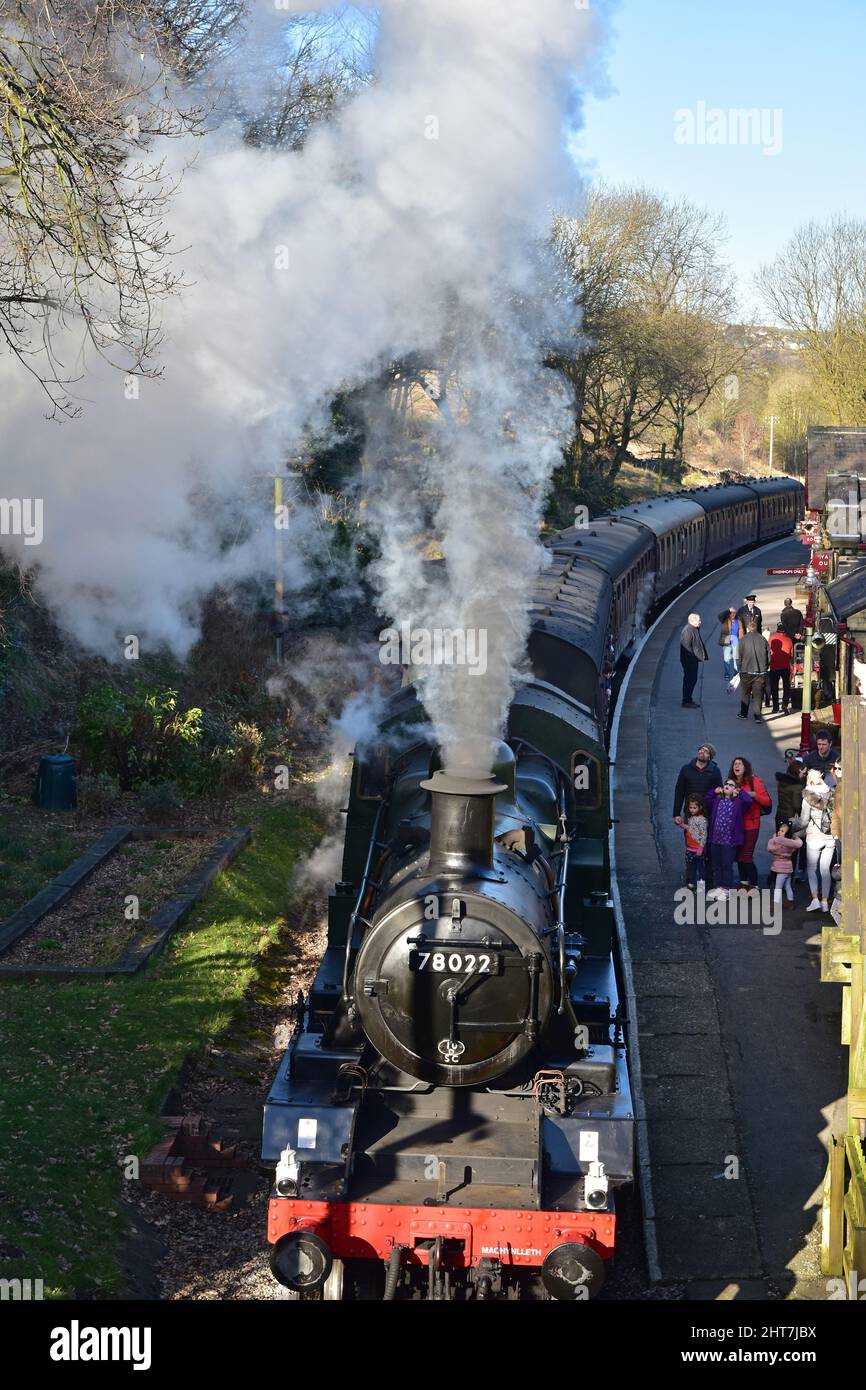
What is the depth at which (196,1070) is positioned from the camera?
8773 mm

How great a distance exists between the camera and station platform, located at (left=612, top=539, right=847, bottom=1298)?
23.0ft

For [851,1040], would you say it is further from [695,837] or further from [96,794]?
[96,794]

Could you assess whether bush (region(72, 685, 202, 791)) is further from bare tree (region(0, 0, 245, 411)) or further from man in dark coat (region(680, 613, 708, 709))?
man in dark coat (region(680, 613, 708, 709))

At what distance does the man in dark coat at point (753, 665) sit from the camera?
16.8 metres

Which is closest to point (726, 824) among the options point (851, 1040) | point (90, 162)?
point (851, 1040)

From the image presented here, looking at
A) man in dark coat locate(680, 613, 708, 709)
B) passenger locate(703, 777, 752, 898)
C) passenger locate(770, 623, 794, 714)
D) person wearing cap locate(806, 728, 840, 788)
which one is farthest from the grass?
passenger locate(770, 623, 794, 714)

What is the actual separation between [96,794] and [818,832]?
22.3 feet

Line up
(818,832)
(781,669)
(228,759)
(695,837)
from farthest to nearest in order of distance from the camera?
(781,669) → (228,759) → (695,837) → (818,832)

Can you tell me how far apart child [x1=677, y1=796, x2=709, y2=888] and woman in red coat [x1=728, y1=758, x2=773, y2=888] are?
1.01 feet

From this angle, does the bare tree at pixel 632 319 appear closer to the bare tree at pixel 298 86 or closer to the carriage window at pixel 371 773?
the bare tree at pixel 298 86

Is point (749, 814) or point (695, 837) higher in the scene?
point (749, 814)

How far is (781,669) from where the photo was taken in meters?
17.6
